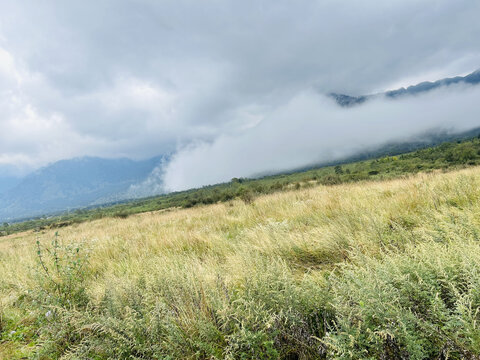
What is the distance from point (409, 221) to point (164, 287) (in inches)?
184

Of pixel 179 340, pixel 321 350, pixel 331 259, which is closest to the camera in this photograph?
pixel 321 350

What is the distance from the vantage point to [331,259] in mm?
3688

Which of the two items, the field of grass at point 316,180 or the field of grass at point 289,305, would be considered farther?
the field of grass at point 316,180

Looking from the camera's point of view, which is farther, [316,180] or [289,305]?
[316,180]

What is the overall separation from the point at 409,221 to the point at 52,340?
236 inches

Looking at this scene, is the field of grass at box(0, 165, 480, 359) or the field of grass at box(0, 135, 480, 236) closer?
the field of grass at box(0, 165, 480, 359)

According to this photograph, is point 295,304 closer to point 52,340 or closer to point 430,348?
point 430,348

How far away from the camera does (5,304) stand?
3.83m

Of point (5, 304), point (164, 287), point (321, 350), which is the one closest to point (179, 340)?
point (164, 287)

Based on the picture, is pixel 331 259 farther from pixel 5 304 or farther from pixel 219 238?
pixel 5 304

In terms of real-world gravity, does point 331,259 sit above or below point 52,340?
below

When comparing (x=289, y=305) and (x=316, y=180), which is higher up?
(x=289, y=305)

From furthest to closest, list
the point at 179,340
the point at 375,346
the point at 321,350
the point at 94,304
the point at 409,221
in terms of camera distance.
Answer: the point at 409,221 < the point at 94,304 < the point at 179,340 < the point at 321,350 < the point at 375,346

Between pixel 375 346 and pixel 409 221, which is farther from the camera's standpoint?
pixel 409 221
